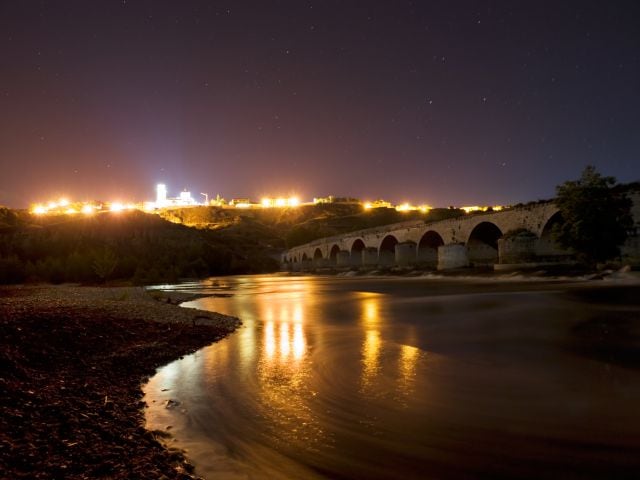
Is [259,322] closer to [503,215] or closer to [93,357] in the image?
[93,357]

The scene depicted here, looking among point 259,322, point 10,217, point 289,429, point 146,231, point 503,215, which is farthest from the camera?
point 146,231

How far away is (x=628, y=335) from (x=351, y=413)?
8.17 m

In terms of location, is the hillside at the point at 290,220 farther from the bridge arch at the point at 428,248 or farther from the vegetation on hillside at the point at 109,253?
the bridge arch at the point at 428,248

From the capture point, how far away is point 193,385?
7070 mm

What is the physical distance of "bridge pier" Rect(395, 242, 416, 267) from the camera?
190 ft

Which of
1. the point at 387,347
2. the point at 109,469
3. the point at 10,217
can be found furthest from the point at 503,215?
the point at 10,217

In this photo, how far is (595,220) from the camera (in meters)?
27.2

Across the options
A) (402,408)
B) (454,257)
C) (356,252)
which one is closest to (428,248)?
(454,257)

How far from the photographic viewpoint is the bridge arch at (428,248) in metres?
57.6

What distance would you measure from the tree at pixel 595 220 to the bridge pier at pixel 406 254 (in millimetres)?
29587

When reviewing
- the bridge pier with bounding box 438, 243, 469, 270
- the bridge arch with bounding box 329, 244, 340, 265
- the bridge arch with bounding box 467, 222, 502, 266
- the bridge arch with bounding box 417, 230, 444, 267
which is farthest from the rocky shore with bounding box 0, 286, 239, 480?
the bridge arch with bounding box 329, 244, 340, 265

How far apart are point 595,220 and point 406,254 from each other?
31627 mm

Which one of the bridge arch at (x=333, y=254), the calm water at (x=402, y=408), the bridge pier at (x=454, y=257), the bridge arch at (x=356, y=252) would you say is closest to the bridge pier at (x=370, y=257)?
the bridge arch at (x=356, y=252)

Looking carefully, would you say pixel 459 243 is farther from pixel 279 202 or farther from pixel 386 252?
pixel 279 202
